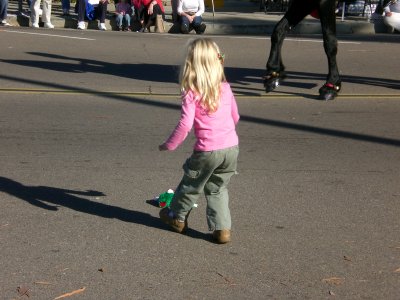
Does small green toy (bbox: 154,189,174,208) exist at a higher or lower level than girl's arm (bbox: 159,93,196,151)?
lower

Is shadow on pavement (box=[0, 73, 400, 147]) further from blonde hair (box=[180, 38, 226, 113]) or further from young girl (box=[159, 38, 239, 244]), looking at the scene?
blonde hair (box=[180, 38, 226, 113])

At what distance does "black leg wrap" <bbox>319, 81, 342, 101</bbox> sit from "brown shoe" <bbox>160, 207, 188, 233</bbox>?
5.42m

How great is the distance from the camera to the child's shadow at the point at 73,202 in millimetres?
6098

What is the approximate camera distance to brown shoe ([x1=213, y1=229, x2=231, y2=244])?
556cm

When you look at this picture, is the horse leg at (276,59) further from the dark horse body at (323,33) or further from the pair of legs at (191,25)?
the pair of legs at (191,25)

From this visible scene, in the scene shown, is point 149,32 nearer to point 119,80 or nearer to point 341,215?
point 119,80

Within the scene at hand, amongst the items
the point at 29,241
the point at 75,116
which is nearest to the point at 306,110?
the point at 75,116

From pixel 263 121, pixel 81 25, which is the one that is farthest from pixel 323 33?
pixel 81 25

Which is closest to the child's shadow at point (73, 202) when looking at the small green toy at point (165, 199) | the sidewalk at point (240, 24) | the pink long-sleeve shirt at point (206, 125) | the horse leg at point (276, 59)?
the small green toy at point (165, 199)

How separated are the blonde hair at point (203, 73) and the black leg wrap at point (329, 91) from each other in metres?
5.59

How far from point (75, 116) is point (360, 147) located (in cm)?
317

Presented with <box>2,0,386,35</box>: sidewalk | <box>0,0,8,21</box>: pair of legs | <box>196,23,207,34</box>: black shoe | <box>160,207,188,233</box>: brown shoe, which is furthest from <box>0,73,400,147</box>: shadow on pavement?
<box>2,0,386,35</box>: sidewalk

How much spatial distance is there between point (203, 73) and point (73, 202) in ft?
5.63

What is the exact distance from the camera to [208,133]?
17.9 ft
